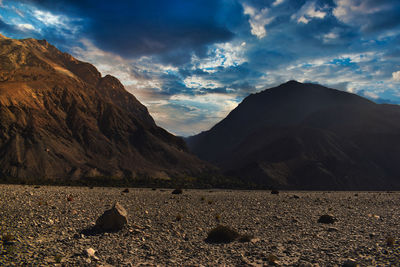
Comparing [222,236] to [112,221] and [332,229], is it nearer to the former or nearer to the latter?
[112,221]

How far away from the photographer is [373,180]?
106062 mm

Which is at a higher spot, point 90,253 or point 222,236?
point 222,236

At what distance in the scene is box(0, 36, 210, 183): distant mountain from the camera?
287 feet

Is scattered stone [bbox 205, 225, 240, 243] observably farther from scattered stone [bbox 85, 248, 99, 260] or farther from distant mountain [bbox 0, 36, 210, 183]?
distant mountain [bbox 0, 36, 210, 183]

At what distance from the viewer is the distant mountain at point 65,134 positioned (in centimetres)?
8744

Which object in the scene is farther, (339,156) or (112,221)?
(339,156)

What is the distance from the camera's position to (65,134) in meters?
108

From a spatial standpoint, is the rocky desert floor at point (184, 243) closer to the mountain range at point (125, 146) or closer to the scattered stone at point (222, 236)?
the scattered stone at point (222, 236)

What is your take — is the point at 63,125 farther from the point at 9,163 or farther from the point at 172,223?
the point at 172,223

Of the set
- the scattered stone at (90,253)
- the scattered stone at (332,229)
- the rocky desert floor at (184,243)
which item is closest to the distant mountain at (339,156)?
the scattered stone at (332,229)

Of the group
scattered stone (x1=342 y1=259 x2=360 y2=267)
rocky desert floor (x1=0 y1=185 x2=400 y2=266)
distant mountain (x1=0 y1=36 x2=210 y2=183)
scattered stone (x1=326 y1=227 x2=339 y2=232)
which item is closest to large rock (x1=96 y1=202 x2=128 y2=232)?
rocky desert floor (x1=0 y1=185 x2=400 y2=266)

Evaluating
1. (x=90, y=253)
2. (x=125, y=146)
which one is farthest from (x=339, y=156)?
(x=90, y=253)

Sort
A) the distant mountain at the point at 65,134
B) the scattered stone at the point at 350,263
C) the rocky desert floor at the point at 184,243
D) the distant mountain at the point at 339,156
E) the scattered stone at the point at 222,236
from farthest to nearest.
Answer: the distant mountain at the point at 339,156 → the distant mountain at the point at 65,134 → the scattered stone at the point at 222,236 → the rocky desert floor at the point at 184,243 → the scattered stone at the point at 350,263

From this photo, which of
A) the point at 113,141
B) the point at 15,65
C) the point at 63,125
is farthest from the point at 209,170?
the point at 15,65
